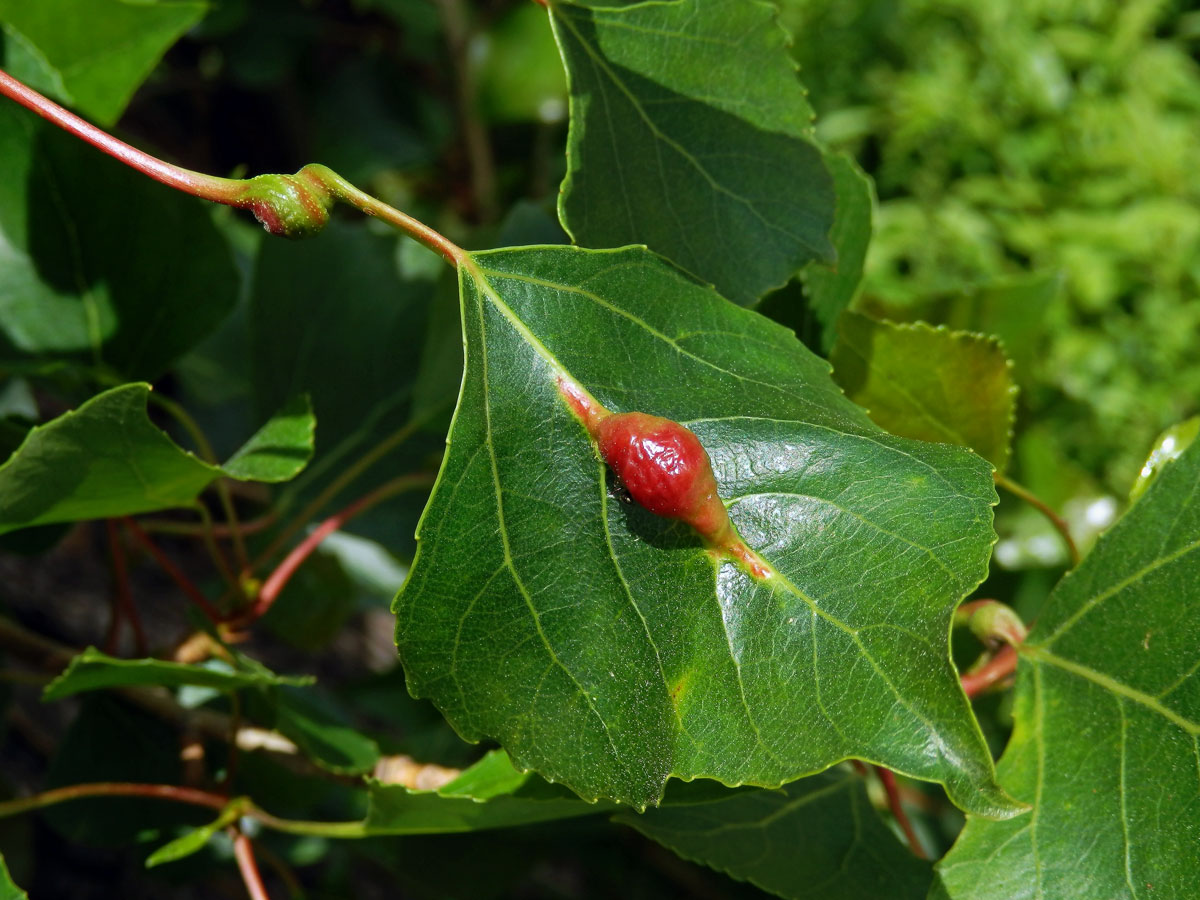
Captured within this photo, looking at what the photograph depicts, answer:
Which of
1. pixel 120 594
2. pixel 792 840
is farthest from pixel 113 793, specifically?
Result: pixel 792 840

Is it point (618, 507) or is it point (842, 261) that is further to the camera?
point (842, 261)

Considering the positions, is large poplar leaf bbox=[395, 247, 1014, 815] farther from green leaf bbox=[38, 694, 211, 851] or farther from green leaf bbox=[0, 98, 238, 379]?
green leaf bbox=[38, 694, 211, 851]

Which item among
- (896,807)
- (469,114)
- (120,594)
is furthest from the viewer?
(469,114)

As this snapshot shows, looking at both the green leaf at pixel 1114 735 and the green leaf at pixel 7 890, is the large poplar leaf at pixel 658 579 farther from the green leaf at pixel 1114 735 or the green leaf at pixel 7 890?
the green leaf at pixel 7 890

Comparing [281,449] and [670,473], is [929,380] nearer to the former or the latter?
[670,473]

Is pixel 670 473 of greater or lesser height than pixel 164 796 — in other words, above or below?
above

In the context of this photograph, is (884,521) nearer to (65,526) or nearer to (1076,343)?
(65,526)

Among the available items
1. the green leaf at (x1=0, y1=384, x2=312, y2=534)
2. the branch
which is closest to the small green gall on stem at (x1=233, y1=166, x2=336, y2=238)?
the branch

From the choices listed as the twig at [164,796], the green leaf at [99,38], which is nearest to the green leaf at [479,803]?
the twig at [164,796]
